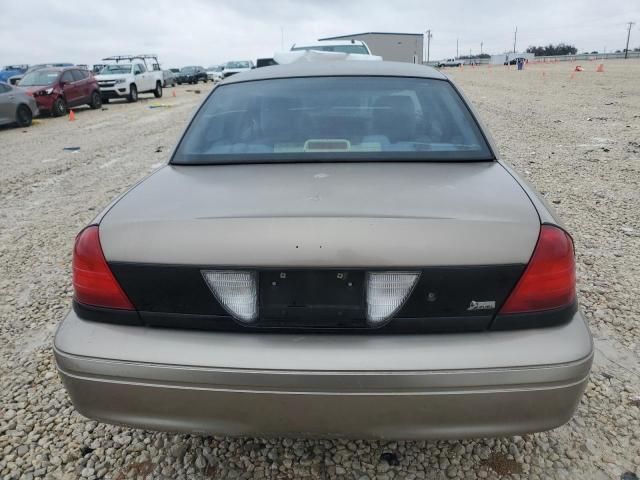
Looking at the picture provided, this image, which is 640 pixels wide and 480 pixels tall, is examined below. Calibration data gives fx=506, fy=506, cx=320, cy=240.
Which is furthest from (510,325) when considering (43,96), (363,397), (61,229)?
(43,96)

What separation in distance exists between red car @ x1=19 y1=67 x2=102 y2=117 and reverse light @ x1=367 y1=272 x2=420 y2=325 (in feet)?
55.7

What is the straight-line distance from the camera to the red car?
1591 cm

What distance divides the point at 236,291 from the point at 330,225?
0.37 meters

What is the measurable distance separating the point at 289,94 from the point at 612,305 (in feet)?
8.13

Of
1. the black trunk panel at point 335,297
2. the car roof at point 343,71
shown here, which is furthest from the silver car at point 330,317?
the car roof at point 343,71

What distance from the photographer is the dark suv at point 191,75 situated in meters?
41.8

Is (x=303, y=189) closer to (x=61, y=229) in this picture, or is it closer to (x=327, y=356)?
(x=327, y=356)

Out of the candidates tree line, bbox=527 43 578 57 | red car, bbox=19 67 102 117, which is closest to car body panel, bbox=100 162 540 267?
red car, bbox=19 67 102 117

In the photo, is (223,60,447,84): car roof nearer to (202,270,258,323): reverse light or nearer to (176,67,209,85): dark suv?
(202,270,258,323): reverse light

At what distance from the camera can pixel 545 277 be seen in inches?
63.4

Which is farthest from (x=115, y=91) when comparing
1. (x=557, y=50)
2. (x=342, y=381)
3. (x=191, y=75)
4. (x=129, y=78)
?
(x=557, y=50)

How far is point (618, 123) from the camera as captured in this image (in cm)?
1096

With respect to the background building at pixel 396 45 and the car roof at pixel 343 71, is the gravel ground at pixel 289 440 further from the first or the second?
the background building at pixel 396 45

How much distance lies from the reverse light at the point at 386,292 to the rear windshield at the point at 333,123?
791mm
